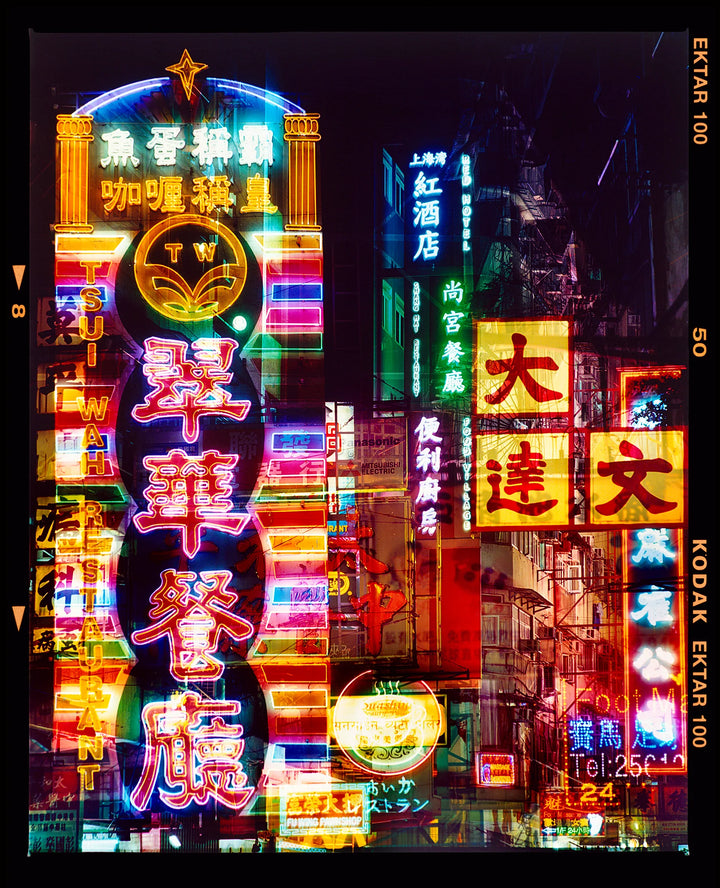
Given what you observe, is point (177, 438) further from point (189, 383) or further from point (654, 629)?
point (654, 629)

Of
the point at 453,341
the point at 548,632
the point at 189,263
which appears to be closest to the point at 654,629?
the point at 548,632

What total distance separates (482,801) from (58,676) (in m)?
2.54

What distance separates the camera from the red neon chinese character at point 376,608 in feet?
15.8

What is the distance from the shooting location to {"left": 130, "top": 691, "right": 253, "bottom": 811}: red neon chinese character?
188 inches

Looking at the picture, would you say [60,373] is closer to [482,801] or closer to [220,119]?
[220,119]

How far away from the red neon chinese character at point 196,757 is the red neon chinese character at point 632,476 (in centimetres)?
248

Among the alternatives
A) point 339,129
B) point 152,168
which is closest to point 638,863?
point 339,129

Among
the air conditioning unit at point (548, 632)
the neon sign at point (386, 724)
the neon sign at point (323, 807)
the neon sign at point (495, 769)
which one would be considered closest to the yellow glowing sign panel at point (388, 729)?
the neon sign at point (386, 724)

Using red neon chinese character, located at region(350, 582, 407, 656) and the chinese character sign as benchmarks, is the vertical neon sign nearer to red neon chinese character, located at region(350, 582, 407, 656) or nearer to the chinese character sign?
the chinese character sign

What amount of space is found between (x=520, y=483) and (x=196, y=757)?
2.44m

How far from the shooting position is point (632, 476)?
4871 millimetres

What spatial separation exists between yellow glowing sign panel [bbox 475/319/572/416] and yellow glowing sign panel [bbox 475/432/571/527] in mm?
181

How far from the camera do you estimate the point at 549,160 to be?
493 centimetres

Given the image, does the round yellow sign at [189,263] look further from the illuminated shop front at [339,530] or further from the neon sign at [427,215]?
the neon sign at [427,215]
